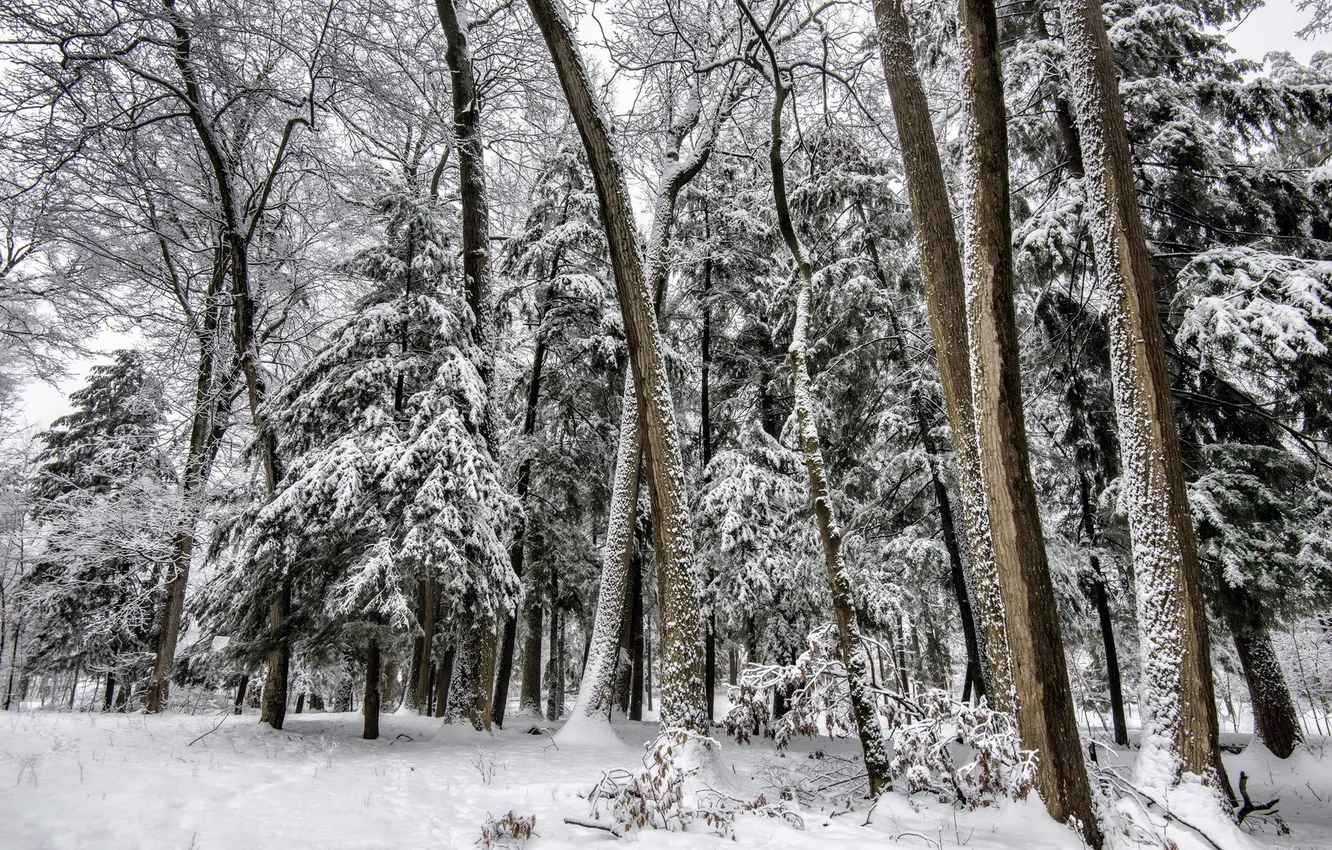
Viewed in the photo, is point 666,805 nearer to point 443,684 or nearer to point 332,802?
point 332,802

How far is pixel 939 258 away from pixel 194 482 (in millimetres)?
12771

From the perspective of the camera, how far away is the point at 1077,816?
11.8ft

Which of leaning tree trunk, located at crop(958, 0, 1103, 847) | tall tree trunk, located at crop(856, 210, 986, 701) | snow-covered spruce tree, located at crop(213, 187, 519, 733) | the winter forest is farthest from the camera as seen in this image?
tall tree trunk, located at crop(856, 210, 986, 701)

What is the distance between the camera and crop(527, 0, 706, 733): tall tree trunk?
553 centimetres

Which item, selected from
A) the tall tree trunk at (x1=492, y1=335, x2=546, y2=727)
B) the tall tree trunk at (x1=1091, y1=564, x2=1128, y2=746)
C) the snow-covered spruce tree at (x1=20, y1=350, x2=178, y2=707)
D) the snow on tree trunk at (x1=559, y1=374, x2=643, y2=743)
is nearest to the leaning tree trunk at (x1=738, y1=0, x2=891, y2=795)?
the snow on tree trunk at (x1=559, y1=374, x2=643, y2=743)

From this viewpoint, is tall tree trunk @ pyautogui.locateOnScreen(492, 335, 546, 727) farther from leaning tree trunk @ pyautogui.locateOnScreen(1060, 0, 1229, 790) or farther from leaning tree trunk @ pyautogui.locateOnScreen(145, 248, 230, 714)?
leaning tree trunk @ pyautogui.locateOnScreen(1060, 0, 1229, 790)

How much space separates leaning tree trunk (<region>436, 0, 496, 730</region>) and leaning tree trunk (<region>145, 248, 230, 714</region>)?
13.1 feet

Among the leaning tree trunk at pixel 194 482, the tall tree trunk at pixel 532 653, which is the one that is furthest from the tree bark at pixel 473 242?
the leaning tree trunk at pixel 194 482

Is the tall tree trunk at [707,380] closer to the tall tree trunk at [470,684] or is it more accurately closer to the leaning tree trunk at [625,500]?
the leaning tree trunk at [625,500]

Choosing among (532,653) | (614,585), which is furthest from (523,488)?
(532,653)

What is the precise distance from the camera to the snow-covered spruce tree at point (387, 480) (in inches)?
260

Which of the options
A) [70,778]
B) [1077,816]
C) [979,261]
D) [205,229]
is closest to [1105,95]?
[979,261]

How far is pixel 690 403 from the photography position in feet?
43.2

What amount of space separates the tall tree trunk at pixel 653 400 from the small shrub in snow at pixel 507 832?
80.2 inches
